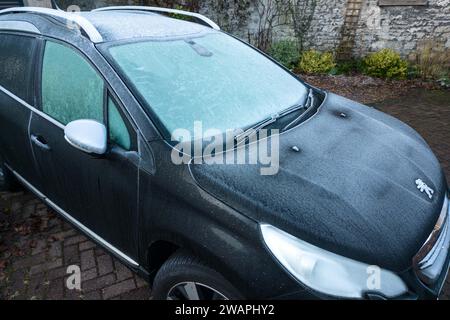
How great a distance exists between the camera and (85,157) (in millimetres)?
1907

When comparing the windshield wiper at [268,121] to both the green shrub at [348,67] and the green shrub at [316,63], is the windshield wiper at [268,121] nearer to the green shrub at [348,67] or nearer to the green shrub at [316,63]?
the green shrub at [316,63]

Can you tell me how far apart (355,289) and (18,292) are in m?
2.22

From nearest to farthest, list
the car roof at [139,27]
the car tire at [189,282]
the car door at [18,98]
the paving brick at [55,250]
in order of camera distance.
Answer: the car tire at [189,282] < the car roof at [139,27] < the car door at [18,98] < the paving brick at [55,250]

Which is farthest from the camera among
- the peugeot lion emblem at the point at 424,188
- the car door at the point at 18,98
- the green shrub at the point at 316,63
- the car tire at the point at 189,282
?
the green shrub at the point at 316,63

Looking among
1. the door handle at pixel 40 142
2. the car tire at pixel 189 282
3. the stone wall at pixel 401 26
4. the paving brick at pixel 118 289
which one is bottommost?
the paving brick at pixel 118 289

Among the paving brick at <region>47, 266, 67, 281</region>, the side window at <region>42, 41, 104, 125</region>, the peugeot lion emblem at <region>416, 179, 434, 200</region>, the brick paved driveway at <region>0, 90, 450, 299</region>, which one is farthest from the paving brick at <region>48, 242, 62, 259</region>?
the peugeot lion emblem at <region>416, 179, 434, 200</region>

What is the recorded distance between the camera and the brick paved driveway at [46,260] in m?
2.27

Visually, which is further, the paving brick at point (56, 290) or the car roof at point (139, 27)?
the paving brick at point (56, 290)

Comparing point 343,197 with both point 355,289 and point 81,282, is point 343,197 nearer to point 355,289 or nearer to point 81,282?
point 355,289

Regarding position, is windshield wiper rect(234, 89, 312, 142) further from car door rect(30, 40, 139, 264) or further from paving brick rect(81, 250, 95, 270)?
paving brick rect(81, 250, 95, 270)

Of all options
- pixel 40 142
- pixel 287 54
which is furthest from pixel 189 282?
pixel 287 54

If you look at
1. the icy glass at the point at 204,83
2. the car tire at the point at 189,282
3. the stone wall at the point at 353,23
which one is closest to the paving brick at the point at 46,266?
the car tire at the point at 189,282

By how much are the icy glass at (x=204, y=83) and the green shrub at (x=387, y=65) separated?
5774 millimetres
